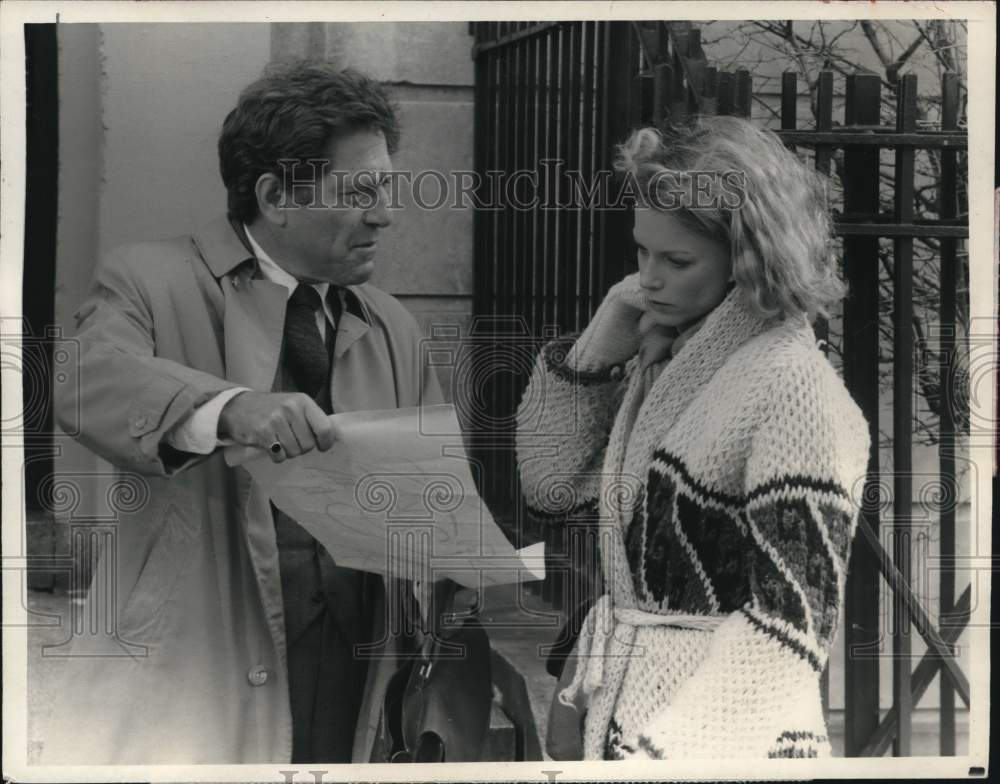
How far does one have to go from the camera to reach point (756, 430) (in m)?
3.58

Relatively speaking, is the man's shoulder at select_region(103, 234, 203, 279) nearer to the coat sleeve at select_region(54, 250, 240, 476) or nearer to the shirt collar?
the coat sleeve at select_region(54, 250, 240, 476)

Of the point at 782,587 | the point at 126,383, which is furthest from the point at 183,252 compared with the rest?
the point at 782,587

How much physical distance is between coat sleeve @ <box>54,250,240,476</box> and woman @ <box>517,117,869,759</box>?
0.93 metres

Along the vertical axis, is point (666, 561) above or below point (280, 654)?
above

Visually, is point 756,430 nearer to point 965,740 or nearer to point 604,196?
point 604,196

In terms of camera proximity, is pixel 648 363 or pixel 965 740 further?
pixel 965 740

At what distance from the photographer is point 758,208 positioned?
366 cm

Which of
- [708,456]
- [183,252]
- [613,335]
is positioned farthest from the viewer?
[613,335]

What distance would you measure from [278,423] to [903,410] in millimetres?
1714

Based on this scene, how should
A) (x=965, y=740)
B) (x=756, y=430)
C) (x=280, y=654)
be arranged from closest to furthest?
(x=756, y=430)
(x=280, y=654)
(x=965, y=740)

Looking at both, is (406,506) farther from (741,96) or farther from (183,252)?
(741,96)

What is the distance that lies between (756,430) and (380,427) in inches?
39.2

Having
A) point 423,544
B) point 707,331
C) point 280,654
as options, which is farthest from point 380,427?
point 707,331

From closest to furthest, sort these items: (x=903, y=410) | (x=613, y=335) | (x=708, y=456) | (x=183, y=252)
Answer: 1. (x=708, y=456)
2. (x=183, y=252)
3. (x=613, y=335)
4. (x=903, y=410)
